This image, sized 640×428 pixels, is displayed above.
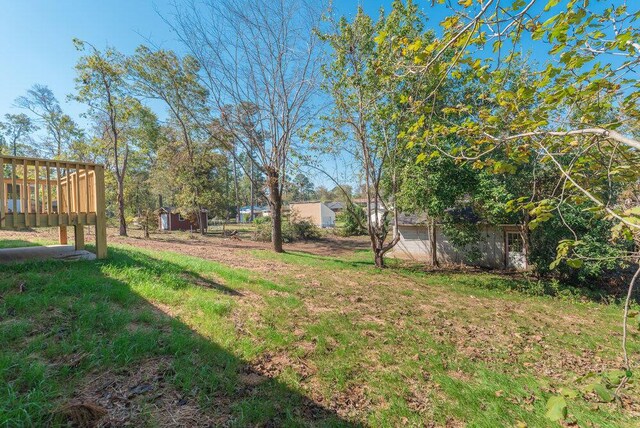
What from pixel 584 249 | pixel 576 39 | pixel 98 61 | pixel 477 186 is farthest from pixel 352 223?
pixel 576 39

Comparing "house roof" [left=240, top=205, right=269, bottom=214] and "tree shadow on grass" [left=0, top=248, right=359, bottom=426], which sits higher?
"house roof" [left=240, top=205, right=269, bottom=214]

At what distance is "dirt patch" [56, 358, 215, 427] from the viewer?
1.80m

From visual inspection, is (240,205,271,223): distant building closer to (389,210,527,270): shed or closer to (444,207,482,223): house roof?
(389,210,527,270): shed

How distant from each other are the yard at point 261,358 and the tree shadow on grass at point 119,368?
11 millimetres

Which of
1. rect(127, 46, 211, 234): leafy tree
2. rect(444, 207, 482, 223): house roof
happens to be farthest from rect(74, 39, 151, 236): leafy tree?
rect(444, 207, 482, 223): house roof

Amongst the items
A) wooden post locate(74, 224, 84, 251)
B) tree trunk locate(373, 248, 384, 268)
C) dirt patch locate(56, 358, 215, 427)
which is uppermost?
wooden post locate(74, 224, 84, 251)

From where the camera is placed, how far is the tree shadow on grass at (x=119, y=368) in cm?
188

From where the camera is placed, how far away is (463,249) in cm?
1077

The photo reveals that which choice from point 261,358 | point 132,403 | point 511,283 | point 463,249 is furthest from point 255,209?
point 132,403

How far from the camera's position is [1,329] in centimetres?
243

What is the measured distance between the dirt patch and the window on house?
37.8ft

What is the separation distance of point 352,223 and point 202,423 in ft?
59.5

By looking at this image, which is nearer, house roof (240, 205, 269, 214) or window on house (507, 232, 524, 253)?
window on house (507, 232, 524, 253)

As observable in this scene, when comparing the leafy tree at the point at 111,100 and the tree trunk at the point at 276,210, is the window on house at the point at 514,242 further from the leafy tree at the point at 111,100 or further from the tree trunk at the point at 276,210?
the leafy tree at the point at 111,100
